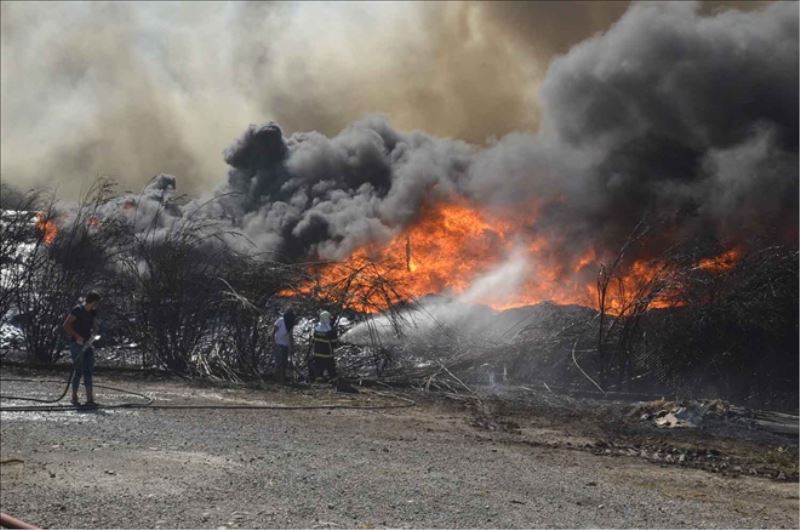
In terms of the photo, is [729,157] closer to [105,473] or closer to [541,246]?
[541,246]

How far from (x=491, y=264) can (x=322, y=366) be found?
1096 cm

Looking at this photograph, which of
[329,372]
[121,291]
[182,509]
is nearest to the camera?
[182,509]

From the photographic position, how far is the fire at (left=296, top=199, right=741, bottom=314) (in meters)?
20.2

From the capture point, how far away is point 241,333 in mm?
14445

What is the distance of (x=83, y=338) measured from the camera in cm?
1026

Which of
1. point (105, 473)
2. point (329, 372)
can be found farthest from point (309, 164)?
point (105, 473)

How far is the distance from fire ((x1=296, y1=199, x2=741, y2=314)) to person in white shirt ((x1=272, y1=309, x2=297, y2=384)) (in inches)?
114

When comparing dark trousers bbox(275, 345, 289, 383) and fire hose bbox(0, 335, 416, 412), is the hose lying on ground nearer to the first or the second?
fire hose bbox(0, 335, 416, 412)

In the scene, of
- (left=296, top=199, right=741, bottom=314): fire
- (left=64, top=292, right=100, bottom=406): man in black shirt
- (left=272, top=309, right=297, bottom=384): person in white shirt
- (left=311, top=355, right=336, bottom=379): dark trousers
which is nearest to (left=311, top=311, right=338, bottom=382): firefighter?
(left=311, top=355, right=336, bottom=379): dark trousers

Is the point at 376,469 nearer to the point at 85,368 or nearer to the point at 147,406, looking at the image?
the point at 147,406

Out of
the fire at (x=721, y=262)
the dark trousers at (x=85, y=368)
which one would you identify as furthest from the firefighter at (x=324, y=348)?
the fire at (x=721, y=262)

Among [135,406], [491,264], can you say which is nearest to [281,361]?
[135,406]

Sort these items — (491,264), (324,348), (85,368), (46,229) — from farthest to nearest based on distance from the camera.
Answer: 1. (491,264)
2. (46,229)
3. (324,348)
4. (85,368)

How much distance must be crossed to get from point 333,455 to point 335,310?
637 centimetres
